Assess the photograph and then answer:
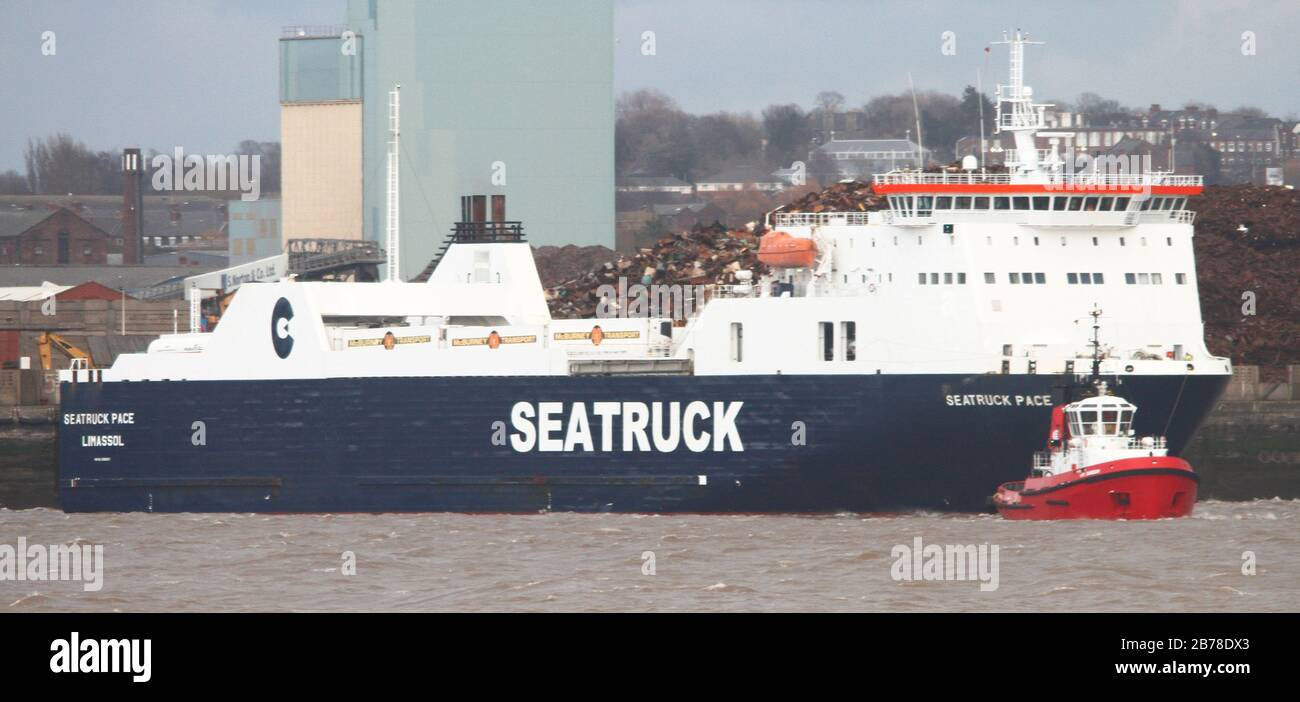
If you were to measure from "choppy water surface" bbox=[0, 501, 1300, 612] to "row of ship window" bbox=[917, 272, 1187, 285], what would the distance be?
149 inches

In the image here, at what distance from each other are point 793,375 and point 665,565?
716cm

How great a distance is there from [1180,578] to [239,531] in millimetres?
15379

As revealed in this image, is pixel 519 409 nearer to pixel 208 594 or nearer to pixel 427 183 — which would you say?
pixel 208 594

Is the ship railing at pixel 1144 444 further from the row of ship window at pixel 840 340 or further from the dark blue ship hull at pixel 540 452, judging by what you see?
the row of ship window at pixel 840 340

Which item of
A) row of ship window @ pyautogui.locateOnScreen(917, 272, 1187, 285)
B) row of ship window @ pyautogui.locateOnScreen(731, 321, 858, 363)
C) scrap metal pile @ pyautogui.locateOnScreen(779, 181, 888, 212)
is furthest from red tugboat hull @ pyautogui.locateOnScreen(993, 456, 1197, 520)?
scrap metal pile @ pyautogui.locateOnScreen(779, 181, 888, 212)

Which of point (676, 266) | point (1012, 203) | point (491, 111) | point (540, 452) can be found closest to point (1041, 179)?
point (1012, 203)

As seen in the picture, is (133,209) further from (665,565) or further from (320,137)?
(665,565)

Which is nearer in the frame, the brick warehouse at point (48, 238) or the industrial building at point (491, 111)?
the industrial building at point (491, 111)

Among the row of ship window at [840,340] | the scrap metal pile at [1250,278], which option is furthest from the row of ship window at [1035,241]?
the scrap metal pile at [1250,278]

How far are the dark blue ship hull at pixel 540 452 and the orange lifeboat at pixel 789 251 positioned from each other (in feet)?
8.57

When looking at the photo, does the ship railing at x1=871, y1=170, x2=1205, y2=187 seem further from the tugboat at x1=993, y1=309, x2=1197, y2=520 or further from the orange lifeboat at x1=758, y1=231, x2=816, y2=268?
the tugboat at x1=993, y1=309, x2=1197, y2=520

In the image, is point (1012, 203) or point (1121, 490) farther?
point (1012, 203)

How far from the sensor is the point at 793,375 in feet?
103

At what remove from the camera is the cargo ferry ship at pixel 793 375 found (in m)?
31.1
